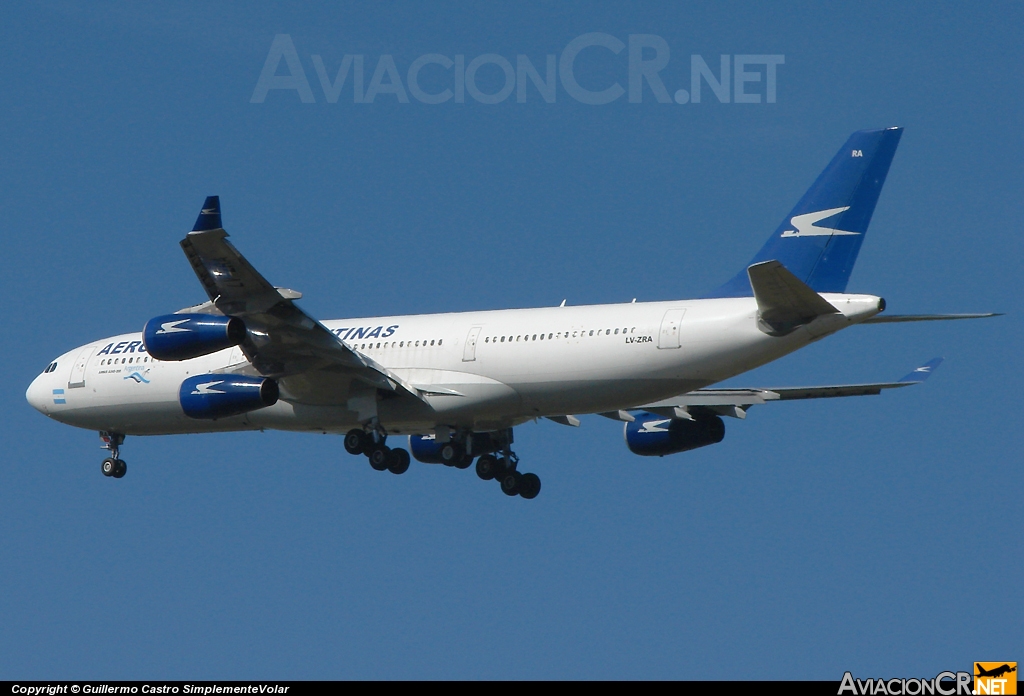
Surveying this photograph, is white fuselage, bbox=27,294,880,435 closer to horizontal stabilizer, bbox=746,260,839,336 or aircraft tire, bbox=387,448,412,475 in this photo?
horizontal stabilizer, bbox=746,260,839,336


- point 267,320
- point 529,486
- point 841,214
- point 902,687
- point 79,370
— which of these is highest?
point 841,214

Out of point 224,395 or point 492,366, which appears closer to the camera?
point 492,366

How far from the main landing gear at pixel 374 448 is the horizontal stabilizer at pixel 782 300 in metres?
9.99

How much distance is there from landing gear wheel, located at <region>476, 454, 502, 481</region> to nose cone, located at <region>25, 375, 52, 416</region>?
38.3 ft

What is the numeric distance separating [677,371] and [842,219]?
467cm

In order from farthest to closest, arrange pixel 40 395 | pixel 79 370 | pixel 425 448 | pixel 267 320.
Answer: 1. pixel 40 395
2. pixel 79 370
3. pixel 425 448
4. pixel 267 320

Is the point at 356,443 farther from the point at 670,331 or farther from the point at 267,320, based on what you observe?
the point at 670,331

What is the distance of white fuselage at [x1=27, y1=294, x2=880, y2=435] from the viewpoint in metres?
33.7

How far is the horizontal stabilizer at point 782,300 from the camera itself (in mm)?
30938

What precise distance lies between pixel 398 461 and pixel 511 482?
2961 millimetres

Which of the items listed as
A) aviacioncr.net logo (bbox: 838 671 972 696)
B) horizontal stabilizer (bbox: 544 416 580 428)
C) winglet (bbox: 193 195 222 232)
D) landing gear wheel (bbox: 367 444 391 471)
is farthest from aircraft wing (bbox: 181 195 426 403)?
aviacioncr.net logo (bbox: 838 671 972 696)

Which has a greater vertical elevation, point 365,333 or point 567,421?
point 365,333

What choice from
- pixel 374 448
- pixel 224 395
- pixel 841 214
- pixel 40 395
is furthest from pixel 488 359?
pixel 40 395

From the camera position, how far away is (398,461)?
1515 inches
